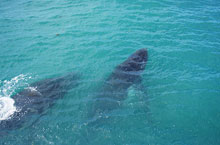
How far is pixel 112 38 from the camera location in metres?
16.7

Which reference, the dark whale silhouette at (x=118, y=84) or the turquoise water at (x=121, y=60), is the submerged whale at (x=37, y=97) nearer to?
the turquoise water at (x=121, y=60)

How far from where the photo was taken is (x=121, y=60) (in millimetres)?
14617

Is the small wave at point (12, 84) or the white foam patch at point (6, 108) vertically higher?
the small wave at point (12, 84)

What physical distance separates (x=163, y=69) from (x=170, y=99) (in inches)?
120

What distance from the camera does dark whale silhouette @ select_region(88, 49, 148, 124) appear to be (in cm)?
1061

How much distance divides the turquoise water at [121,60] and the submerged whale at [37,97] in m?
0.59

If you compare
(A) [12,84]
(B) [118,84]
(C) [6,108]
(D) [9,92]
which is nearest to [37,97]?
(C) [6,108]

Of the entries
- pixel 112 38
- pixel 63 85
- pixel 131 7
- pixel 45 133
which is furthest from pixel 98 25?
pixel 45 133

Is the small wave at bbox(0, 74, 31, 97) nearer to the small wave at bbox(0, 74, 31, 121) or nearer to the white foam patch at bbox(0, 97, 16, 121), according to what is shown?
the small wave at bbox(0, 74, 31, 121)

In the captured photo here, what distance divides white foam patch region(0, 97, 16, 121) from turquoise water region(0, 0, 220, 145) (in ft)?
Answer: 1.84

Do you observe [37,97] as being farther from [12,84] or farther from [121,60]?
[121,60]

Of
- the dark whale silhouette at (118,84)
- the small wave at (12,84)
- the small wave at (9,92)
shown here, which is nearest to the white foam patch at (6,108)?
the small wave at (9,92)

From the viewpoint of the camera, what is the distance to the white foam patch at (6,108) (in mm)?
10586

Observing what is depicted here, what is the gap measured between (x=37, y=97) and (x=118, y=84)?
19.7 ft
